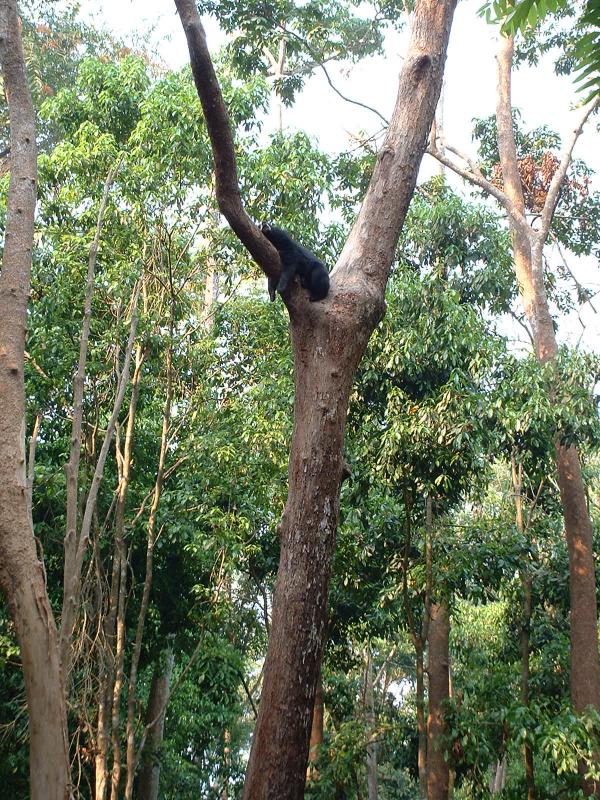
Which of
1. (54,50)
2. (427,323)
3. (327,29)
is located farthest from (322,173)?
(54,50)

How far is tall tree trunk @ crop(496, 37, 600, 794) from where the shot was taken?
645 centimetres

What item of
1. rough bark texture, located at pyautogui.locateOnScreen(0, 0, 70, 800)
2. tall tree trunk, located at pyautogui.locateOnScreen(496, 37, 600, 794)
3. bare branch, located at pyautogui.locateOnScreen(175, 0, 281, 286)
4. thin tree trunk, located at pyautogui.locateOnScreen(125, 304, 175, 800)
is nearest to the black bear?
bare branch, located at pyautogui.locateOnScreen(175, 0, 281, 286)

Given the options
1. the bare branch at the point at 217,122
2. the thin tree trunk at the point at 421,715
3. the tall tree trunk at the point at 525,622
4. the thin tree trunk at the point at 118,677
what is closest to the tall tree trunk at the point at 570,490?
the tall tree trunk at the point at 525,622

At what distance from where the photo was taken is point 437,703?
288 inches

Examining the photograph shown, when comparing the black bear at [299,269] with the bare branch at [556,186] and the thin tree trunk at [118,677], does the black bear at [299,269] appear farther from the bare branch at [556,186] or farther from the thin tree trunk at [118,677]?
the bare branch at [556,186]

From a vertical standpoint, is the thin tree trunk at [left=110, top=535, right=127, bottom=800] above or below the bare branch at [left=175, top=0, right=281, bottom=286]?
below

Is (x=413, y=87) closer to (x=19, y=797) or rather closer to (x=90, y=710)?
(x=90, y=710)

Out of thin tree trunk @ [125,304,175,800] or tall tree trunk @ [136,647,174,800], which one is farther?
tall tree trunk @ [136,647,174,800]

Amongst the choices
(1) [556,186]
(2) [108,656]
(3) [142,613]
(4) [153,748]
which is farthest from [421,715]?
(1) [556,186]

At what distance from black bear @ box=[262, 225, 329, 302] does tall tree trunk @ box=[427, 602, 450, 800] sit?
370 cm

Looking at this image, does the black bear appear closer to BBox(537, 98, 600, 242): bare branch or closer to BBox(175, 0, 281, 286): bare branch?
BBox(175, 0, 281, 286): bare branch

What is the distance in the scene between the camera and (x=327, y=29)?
9625 mm

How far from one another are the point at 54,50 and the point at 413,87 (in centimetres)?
1243

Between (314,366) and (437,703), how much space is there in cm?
558
